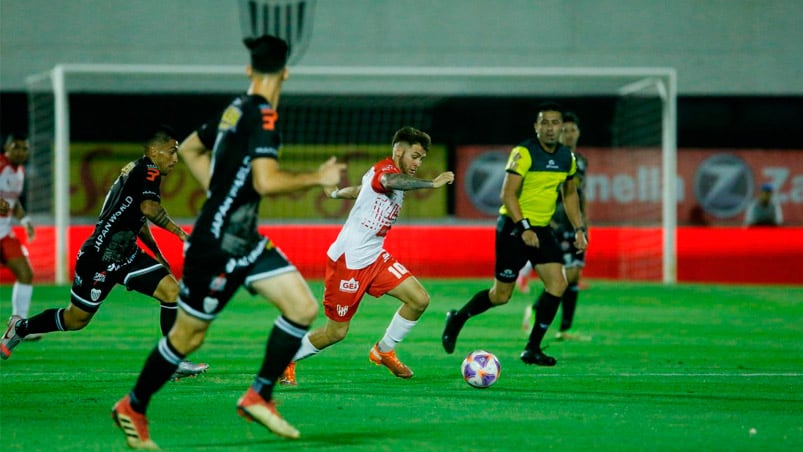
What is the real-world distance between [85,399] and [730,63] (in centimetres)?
2513

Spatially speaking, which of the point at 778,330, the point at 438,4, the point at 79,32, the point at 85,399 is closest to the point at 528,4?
the point at 438,4

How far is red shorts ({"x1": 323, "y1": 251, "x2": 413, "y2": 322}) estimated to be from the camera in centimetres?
898

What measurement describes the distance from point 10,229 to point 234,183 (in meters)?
7.98

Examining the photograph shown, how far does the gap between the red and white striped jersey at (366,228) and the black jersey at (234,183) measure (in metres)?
2.59

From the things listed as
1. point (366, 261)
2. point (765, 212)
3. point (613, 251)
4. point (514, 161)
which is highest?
point (514, 161)

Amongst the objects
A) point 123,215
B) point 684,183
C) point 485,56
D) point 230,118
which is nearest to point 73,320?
point 123,215

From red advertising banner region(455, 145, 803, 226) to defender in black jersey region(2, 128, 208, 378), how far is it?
18028mm

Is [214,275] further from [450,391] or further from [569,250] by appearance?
[569,250]

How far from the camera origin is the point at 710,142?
30797 millimetres

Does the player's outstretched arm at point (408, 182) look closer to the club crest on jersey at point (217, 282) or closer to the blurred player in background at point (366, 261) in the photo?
the blurred player in background at point (366, 261)

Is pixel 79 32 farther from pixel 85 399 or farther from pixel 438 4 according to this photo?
pixel 85 399

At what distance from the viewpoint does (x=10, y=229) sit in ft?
44.6

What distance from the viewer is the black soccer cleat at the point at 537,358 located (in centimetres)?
1041

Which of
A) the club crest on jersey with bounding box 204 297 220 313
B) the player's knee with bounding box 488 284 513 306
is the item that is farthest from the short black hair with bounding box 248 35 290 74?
the player's knee with bounding box 488 284 513 306
